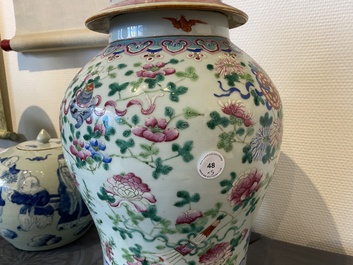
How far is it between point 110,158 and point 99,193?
6 centimetres

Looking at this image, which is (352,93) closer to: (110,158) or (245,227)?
(245,227)

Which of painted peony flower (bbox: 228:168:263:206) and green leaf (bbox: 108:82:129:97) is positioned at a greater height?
green leaf (bbox: 108:82:129:97)

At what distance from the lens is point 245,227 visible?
468 mm

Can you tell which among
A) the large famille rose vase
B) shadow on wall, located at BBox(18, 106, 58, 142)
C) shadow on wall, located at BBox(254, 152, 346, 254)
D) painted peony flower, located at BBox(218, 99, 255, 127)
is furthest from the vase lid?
shadow on wall, located at BBox(18, 106, 58, 142)

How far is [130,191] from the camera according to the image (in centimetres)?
39

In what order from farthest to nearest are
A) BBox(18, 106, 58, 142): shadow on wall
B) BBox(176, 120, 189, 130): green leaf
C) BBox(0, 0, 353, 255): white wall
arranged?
BBox(18, 106, 58, 142): shadow on wall → BBox(0, 0, 353, 255): white wall → BBox(176, 120, 189, 130): green leaf

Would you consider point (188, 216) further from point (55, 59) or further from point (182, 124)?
point (55, 59)

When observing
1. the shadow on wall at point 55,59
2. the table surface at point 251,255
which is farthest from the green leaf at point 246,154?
the shadow on wall at point 55,59

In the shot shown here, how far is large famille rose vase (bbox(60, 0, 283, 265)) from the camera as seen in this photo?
370mm

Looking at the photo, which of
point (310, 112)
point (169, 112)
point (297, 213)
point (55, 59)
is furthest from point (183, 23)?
point (55, 59)

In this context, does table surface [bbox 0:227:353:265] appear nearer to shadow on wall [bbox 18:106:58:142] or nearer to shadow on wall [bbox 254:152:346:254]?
shadow on wall [bbox 254:152:346:254]

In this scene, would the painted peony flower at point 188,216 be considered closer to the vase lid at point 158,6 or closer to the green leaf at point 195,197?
the green leaf at point 195,197

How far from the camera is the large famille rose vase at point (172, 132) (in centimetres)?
37

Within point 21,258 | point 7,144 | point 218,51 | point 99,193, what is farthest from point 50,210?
point 7,144
